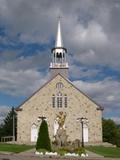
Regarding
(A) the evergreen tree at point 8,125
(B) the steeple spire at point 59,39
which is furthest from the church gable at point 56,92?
(A) the evergreen tree at point 8,125

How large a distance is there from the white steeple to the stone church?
4.64 metres

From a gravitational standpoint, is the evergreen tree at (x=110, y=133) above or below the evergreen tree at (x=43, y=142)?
above

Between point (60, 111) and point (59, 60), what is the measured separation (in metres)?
11.8

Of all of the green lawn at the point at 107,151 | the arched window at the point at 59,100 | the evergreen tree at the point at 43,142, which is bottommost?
the green lawn at the point at 107,151

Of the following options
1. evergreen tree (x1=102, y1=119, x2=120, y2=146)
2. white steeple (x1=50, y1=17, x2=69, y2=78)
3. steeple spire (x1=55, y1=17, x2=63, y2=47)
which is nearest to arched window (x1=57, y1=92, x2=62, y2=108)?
white steeple (x1=50, y1=17, x2=69, y2=78)

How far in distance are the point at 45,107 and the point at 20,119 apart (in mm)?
4102

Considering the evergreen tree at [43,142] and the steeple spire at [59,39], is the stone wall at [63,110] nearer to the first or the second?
the steeple spire at [59,39]

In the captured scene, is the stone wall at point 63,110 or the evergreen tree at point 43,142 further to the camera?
the stone wall at point 63,110

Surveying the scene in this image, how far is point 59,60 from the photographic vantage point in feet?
226

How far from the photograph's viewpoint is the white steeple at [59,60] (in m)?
66.9

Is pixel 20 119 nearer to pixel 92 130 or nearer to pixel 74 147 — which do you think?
pixel 92 130

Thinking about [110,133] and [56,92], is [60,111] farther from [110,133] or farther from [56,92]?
[110,133]

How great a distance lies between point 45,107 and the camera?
61156 mm

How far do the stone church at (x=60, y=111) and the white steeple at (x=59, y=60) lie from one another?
4640 mm
